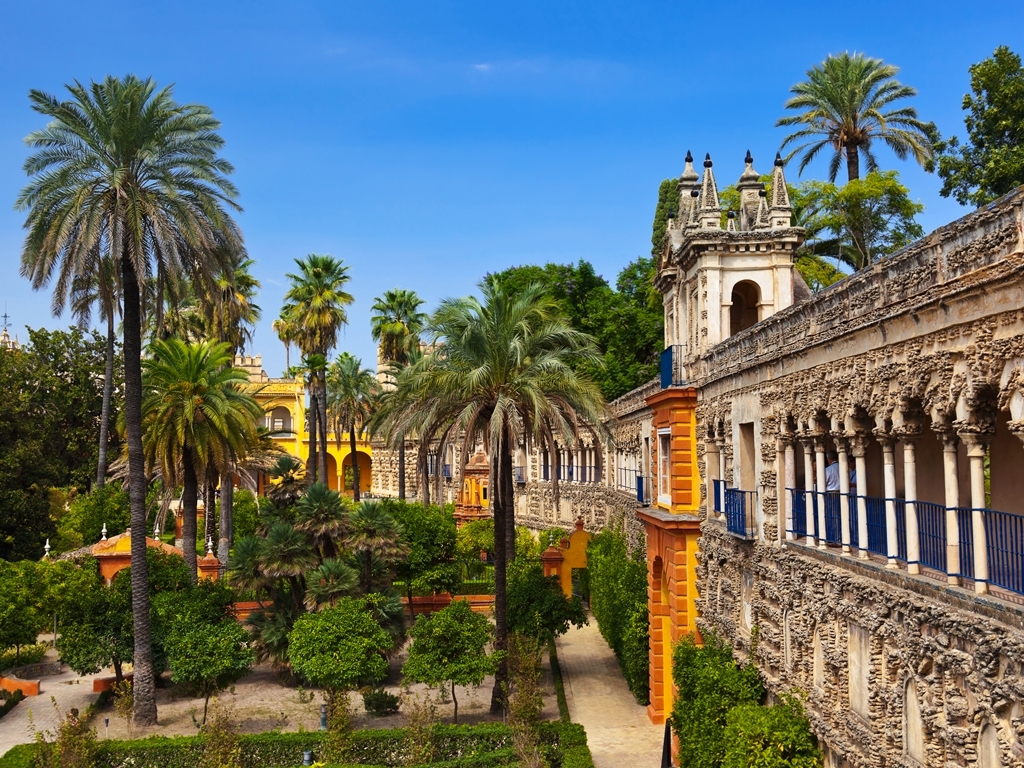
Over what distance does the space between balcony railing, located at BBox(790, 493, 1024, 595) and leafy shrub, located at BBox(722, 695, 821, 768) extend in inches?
107

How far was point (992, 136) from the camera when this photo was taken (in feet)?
96.3

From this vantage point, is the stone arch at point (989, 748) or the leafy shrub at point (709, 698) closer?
the stone arch at point (989, 748)

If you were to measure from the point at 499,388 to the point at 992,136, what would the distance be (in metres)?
18.1

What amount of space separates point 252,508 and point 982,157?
142 ft

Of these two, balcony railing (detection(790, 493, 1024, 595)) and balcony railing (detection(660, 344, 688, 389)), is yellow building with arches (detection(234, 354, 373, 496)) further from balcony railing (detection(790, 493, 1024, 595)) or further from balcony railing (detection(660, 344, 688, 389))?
balcony railing (detection(790, 493, 1024, 595))

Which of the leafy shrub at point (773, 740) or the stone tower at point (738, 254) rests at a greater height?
the stone tower at point (738, 254)

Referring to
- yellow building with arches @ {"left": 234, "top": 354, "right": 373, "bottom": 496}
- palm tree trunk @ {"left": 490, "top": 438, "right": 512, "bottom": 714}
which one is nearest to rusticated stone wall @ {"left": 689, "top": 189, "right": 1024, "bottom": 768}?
palm tree trunk @ {"left": 490, "top": 438, "right": 512, "bottom": 714}

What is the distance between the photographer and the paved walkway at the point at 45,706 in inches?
Answer: 937

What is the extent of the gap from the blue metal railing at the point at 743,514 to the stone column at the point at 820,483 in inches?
117

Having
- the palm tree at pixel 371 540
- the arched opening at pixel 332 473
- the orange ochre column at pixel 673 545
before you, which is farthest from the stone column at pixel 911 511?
the arched opening at pixel 332 473

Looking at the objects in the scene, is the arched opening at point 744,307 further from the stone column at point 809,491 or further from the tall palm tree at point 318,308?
the tall palm tree at point 318,308

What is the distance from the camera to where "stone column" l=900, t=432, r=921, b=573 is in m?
10.9

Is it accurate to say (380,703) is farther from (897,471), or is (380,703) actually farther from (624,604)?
(897,471)

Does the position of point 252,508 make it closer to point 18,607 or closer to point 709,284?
point 18,607
